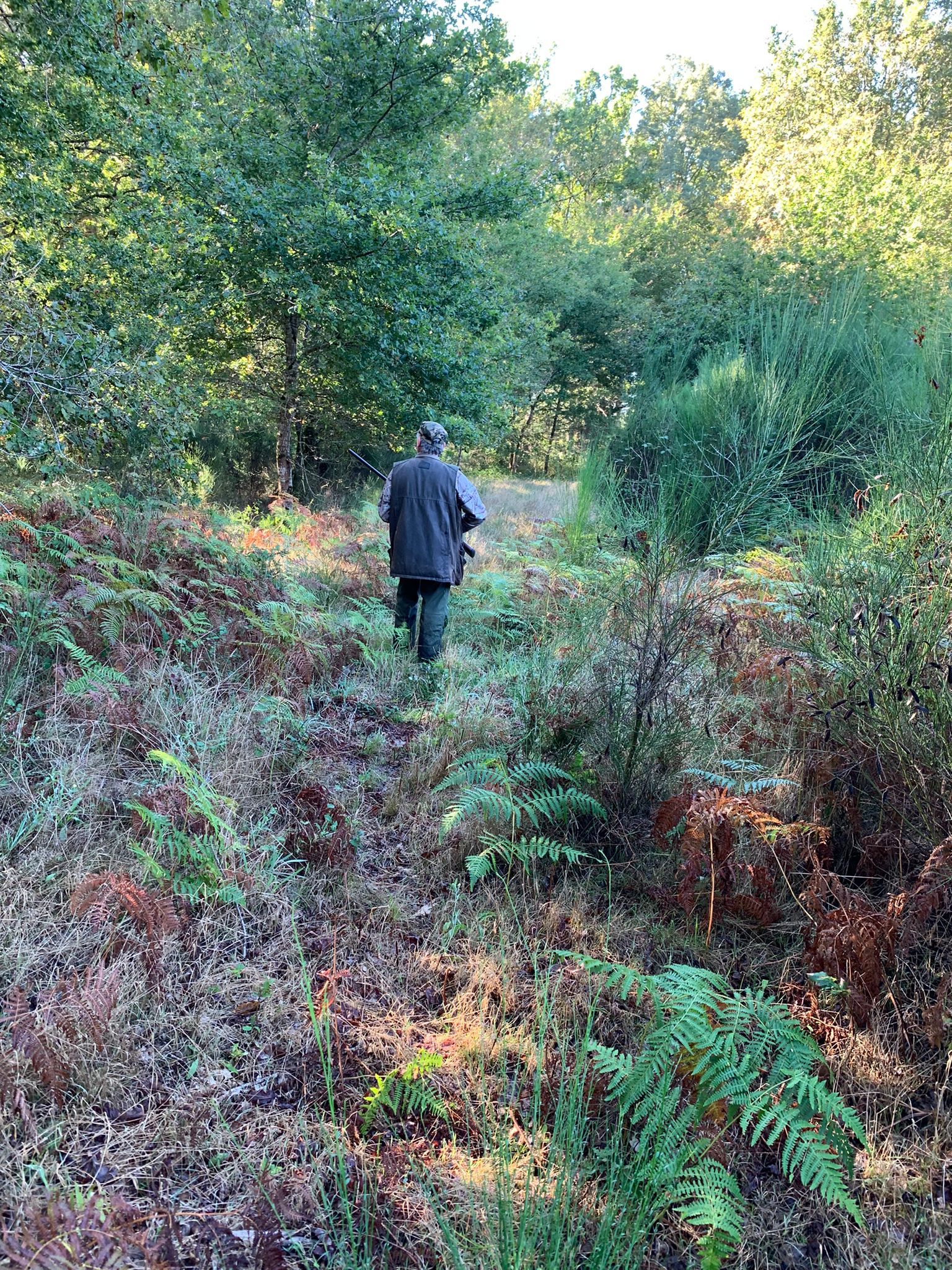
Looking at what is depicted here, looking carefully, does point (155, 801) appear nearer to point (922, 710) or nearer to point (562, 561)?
point (922, 710)

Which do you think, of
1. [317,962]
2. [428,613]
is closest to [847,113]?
[428,613]

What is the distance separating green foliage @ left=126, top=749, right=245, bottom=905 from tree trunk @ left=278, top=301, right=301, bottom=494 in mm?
10543

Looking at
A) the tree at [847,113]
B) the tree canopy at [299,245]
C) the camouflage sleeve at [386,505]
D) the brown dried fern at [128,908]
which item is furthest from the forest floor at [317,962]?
the tree at [847,113]

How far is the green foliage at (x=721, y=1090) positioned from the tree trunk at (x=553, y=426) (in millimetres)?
23119

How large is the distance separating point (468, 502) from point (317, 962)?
4.12 metres

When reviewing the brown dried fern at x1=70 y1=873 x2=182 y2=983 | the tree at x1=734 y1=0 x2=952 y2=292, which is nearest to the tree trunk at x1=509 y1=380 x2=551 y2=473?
the tree at x1=734 y1=0 x2=952 y2=292

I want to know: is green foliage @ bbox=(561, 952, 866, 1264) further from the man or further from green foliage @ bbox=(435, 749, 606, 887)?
the man

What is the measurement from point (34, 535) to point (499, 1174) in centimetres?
488

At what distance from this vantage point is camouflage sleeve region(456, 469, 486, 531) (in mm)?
5996

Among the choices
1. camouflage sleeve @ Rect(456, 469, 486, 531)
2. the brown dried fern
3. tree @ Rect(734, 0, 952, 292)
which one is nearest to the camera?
the brown dried fern

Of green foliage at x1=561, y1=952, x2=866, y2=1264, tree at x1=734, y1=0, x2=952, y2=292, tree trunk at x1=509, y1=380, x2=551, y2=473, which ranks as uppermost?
tree at x1=734, y1=0, x2=952, y2=292

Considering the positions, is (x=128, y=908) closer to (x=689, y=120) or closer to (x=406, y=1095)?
(x=406, y=1095)

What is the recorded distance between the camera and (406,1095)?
7.11 ft

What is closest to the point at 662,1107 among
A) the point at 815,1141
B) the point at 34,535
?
the point at 815,1141
